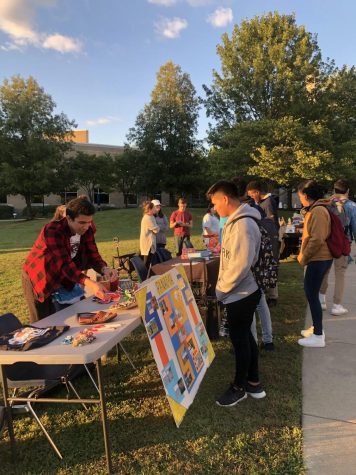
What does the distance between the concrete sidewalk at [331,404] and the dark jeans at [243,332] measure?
59cm

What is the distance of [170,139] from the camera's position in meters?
31.2

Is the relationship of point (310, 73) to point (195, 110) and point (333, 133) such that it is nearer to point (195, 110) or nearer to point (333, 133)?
point (333, 133)

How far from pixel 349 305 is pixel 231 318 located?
3888mm

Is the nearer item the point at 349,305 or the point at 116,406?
the point at 116,406

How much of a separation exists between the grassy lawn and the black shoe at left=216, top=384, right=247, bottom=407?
0.05 meters

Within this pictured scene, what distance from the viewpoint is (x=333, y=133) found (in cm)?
2505

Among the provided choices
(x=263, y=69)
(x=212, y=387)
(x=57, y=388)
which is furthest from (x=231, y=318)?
(x=263, y=69)

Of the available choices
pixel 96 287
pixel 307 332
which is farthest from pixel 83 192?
pixel 96 287

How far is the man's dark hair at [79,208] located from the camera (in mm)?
3162

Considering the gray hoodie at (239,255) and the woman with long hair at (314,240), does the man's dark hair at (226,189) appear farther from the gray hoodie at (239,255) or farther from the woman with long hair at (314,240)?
the woman with long hair at (314,240)

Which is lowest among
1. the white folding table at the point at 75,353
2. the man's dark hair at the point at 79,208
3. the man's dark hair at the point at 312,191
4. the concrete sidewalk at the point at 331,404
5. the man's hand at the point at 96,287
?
the concrete sidewalk at the point at 331,404

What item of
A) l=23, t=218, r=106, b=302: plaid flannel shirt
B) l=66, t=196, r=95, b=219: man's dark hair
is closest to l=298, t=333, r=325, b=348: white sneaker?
l=23, t=218, r=106, b=302: plaid flannel shirt

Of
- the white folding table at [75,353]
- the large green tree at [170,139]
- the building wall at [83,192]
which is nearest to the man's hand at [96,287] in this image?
the white folding table at [75,353]

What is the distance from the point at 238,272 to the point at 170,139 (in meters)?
29.6
